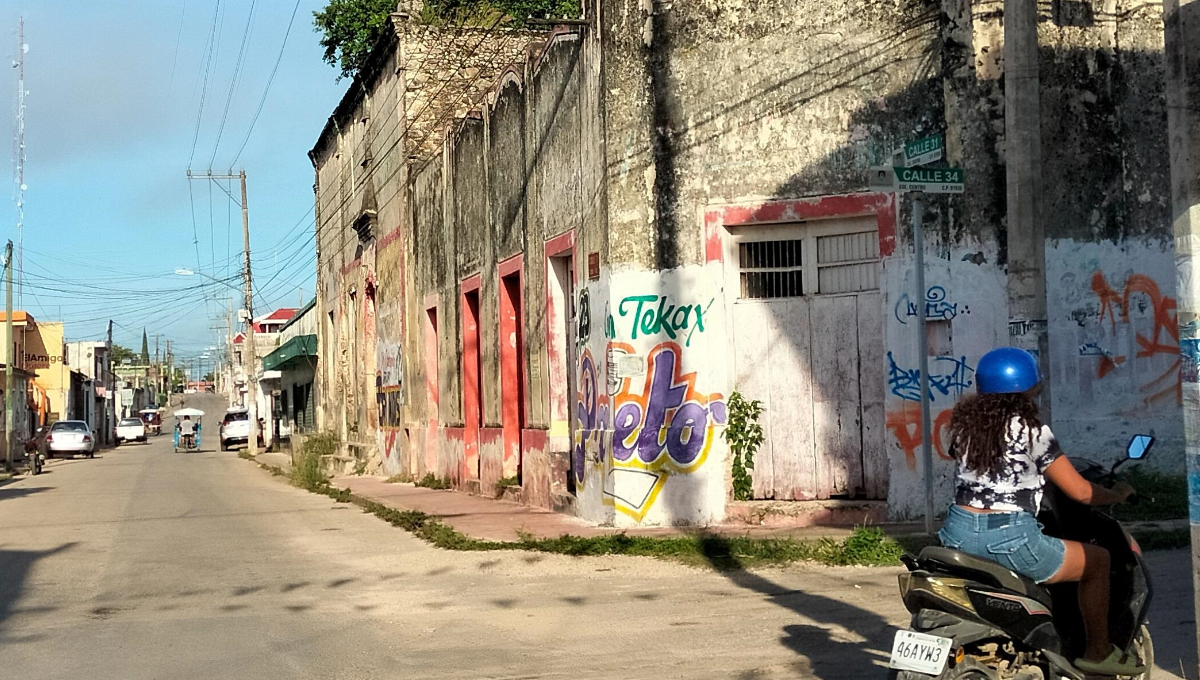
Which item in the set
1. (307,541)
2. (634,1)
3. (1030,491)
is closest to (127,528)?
(307,541)

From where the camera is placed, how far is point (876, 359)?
42.2 ft

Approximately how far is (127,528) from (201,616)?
7.66 m

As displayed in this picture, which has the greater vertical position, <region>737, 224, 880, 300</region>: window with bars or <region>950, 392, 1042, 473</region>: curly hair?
<region>737, 224, 880, 300</region>: window with bars

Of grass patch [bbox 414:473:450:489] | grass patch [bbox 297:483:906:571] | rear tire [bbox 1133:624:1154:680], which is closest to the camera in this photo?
rear tire [bbox 1133:624:1154:680]

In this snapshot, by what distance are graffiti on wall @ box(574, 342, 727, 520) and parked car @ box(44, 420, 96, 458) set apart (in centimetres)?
3993

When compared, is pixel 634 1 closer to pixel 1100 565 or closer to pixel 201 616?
pixel 201 616

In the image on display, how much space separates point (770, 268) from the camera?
43.8 ft

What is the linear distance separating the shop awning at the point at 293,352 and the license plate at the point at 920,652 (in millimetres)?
36072

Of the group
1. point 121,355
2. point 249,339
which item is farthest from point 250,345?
point 121,355

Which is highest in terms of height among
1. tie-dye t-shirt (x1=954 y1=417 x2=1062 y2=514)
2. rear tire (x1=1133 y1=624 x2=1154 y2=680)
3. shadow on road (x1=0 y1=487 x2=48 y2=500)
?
tie-dye t-shirt (x1=954 y1=417 x2=1062 y2=514)

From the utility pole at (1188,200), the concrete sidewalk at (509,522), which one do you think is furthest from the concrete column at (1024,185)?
the utility pole at (1188,200)

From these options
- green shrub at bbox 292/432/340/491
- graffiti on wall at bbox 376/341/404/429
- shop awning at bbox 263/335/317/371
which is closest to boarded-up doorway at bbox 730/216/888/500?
green shrub at bbox 292/432/340/491

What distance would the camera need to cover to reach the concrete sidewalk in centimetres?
1233

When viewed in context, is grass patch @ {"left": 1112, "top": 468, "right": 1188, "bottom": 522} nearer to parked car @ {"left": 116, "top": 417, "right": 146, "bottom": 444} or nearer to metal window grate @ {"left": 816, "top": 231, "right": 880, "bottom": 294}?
metal window grate @ {"left": 816, "top": 231, "right": 880, "bottom": 294}
